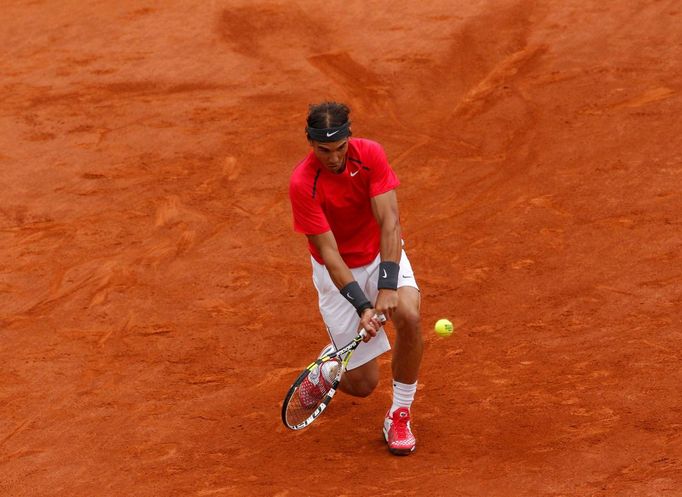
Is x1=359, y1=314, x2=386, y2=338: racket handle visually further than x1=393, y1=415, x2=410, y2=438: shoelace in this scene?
No

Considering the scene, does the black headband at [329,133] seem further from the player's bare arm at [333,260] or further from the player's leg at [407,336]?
the player's leg at [407,336]

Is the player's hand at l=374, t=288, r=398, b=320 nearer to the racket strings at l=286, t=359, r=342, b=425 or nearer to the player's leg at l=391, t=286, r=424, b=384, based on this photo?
the player's leg at l=391, t=286, r=424, b=384

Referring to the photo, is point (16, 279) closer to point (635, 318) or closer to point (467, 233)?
point (467, 233)

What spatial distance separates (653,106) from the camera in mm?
12695

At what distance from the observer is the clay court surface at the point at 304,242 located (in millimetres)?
7590

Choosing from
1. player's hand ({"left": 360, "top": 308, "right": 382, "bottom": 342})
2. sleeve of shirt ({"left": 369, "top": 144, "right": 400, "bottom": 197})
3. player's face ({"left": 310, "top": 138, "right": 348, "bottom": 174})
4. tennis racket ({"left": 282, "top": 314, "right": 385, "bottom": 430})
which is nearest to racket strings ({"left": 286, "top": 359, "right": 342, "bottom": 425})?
tennis racket ({"left": 282, "top": 314, "right": 385, "bottom": 430})

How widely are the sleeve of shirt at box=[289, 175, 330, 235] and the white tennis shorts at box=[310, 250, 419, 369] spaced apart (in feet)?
1.55

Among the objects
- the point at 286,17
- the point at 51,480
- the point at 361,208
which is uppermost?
the point at 361,208

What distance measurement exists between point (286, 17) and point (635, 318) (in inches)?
349

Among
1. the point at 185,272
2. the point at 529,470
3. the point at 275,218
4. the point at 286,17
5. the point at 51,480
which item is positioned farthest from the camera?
the point at 286,17

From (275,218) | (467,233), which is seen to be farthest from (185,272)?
(467,233)

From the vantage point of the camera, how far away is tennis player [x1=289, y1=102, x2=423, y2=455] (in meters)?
7.12

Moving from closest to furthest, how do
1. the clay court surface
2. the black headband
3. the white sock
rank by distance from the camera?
the black headband
the white sock
the clay court surface

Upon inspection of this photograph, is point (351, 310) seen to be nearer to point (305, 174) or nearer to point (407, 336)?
point (407, 336)
